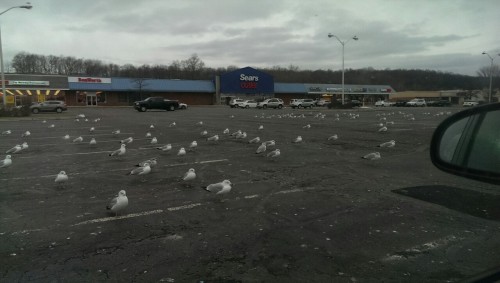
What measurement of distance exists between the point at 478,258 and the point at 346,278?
155cm

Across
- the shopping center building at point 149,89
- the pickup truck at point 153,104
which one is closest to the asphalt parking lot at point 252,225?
the pickup truck at point 153,104

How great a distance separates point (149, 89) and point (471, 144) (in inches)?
2917

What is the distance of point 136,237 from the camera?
194 inches

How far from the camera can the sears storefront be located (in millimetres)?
81188

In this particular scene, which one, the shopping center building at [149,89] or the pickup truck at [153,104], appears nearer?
the pickup truck at [153,104]

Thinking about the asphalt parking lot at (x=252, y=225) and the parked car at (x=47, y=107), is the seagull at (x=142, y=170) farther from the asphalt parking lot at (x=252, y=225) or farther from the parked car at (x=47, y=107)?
the parked car at (x=47, y=107)

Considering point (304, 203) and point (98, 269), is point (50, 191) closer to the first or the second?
point (98, 269)

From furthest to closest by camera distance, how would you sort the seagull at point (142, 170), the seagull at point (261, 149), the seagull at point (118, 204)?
1. the seagull at point (261, 149)
2. the seagull at point (142, 170)
3. the seagull at point (118, 204)

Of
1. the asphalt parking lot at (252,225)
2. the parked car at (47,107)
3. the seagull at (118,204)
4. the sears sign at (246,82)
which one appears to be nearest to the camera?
the asphalt parking lot at (252,225)

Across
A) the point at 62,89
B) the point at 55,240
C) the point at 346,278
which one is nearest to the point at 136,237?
the point at 55,240

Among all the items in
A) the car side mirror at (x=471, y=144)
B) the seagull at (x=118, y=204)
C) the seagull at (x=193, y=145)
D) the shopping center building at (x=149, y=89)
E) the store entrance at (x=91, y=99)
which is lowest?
the seagull at (x=118, y=204)

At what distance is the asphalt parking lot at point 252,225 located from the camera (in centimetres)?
397

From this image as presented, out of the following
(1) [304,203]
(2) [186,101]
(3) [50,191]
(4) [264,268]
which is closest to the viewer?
(4) [264,268]

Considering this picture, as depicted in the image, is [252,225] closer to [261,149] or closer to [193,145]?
[261,149]
